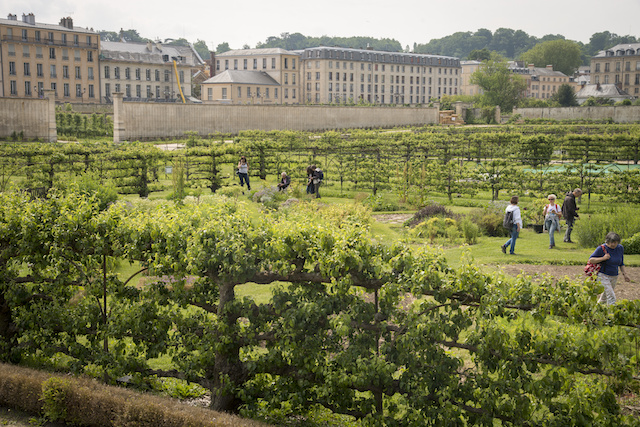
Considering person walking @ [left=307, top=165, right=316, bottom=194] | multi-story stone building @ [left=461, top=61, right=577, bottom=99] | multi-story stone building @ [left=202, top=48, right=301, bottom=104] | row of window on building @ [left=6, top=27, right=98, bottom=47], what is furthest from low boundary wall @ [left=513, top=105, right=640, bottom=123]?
person walking @ [left=307, top=165, right=316, bottom=194]

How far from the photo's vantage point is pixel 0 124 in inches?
1505

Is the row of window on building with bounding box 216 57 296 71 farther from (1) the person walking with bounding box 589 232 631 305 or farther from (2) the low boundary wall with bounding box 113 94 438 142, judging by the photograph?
(1) the person walking with bounding box 589 232 631 305

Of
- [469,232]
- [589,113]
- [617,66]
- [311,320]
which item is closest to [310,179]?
[469,232]

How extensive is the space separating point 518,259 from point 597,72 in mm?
118245

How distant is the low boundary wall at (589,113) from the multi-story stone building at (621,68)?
4131 centimetres

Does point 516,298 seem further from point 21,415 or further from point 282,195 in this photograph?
point 282,195

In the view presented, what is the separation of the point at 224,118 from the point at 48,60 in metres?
36.4

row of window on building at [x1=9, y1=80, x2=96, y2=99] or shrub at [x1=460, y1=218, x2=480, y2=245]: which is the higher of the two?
row of window on building at [x1=9, y1=80, x2=96, y2=99]

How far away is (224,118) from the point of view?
46406 mm

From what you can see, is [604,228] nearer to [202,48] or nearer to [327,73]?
[327,73]

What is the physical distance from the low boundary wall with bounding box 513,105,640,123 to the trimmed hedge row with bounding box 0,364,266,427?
239ft

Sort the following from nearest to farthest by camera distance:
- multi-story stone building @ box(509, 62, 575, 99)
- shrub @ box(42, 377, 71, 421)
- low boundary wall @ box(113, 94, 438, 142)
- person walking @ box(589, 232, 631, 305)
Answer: shrub @ box(42, 377, 71, 421), person walking @ box(589, 232, 631, 305), low boundary wall @ box(113, 94, 438, 142), multi-story stone building @ box(509, 62, 575, 99)

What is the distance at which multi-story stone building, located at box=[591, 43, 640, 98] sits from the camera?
374 feet

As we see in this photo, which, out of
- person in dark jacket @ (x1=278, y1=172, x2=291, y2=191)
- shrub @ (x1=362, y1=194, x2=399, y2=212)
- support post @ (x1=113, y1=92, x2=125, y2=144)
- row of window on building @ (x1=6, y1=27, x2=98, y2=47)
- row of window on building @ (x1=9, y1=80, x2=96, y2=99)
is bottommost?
shrub @ (x1=362, y1=194, x2=399, y2=212)
